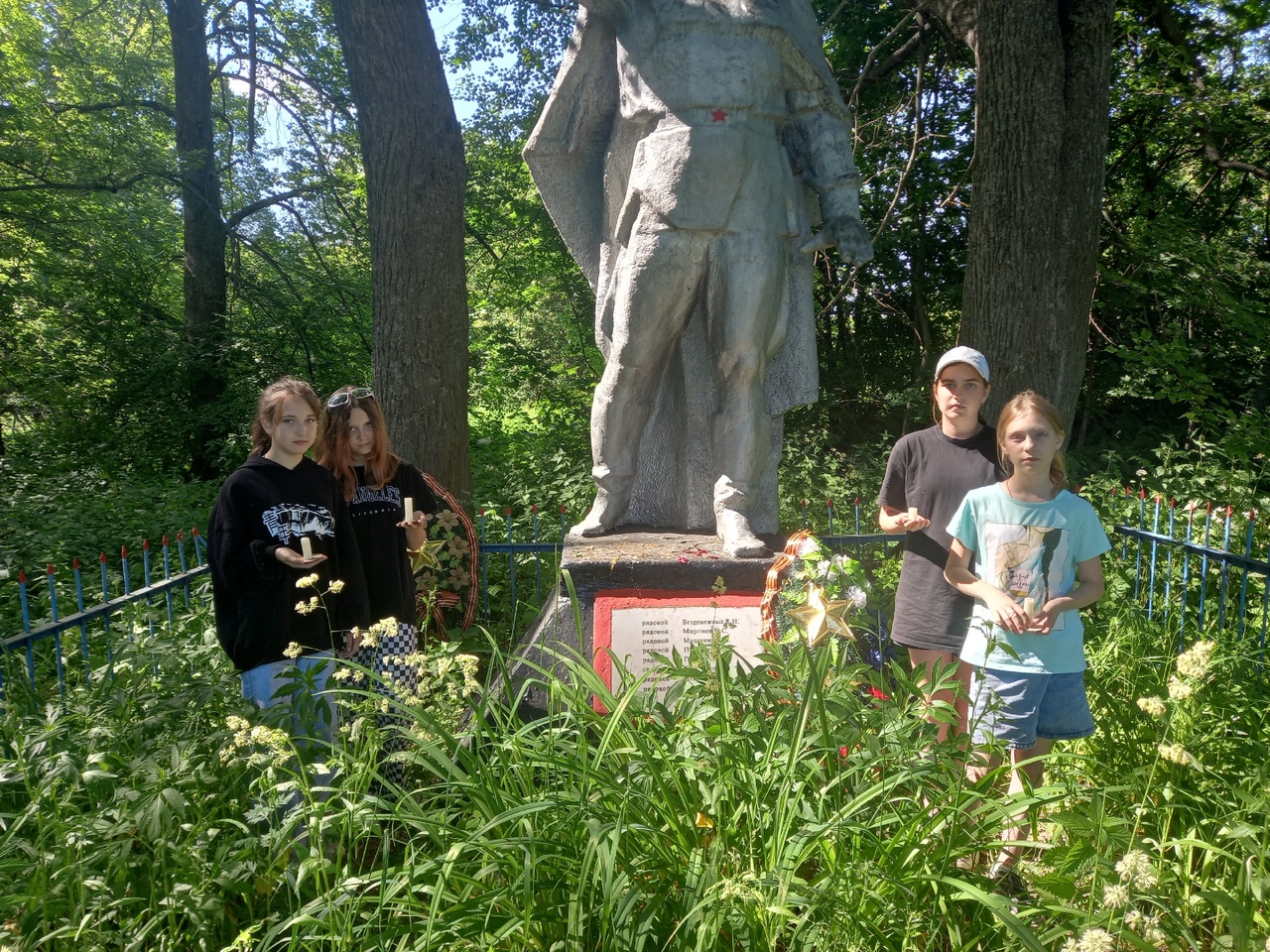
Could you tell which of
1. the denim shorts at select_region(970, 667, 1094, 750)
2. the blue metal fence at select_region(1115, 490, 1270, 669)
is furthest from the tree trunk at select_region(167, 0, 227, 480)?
the denim shorts at select_region(970, 667, 1094, 750)

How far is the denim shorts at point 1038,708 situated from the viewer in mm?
2420

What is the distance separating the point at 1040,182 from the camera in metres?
5.28

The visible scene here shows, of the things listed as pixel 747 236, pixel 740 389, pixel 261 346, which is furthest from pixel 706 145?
pixel 261 346

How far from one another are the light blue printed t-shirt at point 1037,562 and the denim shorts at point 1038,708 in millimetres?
34

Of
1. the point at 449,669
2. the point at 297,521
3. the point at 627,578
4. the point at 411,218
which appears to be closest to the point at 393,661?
the point at 297,521

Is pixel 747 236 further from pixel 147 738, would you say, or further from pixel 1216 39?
pixel 1216 39

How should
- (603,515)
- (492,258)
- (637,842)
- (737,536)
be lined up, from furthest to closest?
(492,258) < (603,515) < (737,536) < (637,842)

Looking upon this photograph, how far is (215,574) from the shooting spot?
2.63m

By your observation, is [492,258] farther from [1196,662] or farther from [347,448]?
[1196,662]

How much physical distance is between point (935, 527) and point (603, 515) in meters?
1.29

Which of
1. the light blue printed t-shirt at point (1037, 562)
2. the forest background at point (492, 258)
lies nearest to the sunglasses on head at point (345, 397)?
the light blue printed t-shirt at point (1037, 562)

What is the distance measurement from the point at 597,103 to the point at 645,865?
296 centimetres

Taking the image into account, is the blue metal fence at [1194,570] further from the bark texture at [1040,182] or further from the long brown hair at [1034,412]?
the long brown hair at [1034,412]

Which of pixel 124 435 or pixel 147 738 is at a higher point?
pixel 124 435
